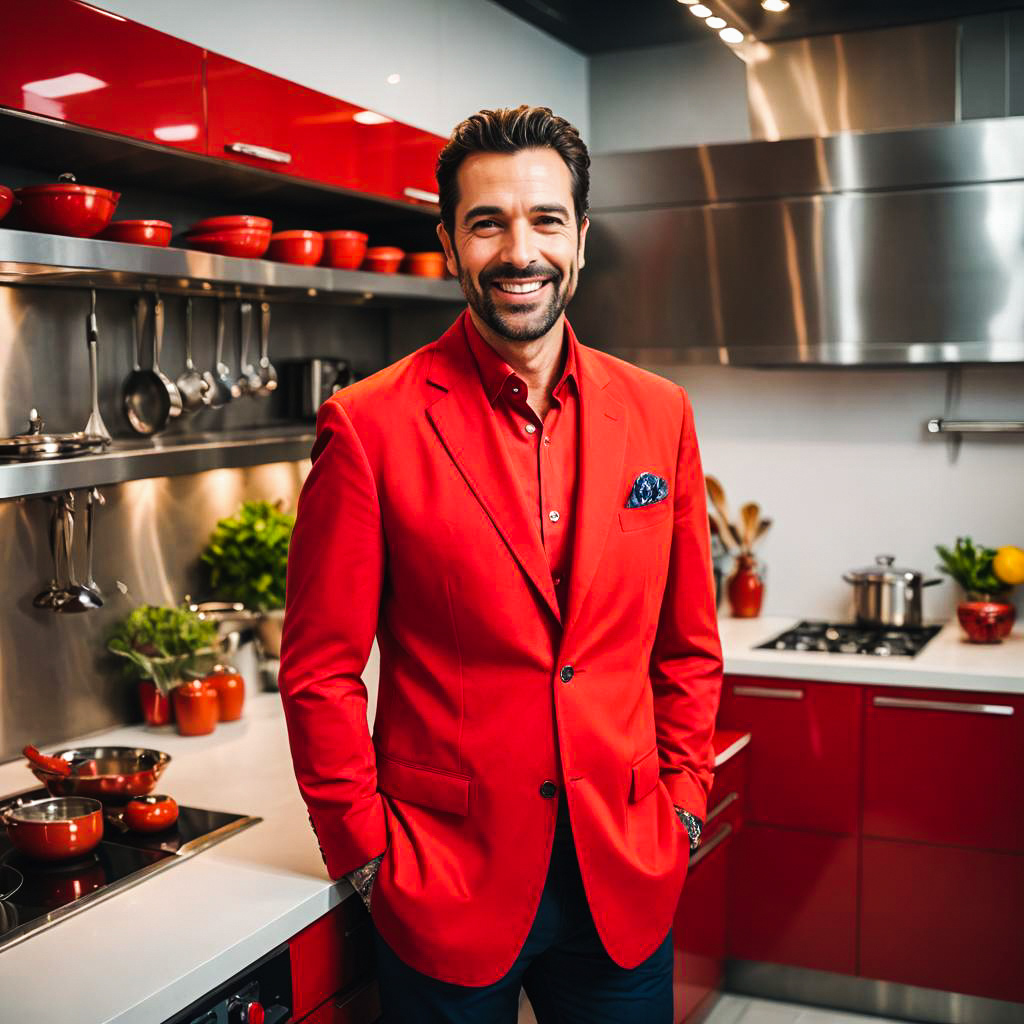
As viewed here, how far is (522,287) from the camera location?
1.64 m

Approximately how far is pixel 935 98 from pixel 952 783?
182 cm

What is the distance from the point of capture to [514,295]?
5.40ft

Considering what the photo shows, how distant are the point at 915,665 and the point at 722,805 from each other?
24.1 inches

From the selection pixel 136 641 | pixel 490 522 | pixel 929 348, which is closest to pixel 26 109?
pixel 490 522

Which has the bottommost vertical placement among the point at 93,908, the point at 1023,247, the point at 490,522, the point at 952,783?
the point at 952,783

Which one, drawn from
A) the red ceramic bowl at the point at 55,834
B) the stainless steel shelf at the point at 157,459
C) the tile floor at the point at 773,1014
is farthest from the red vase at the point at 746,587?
the red ceramic bowl at the point at 55,834

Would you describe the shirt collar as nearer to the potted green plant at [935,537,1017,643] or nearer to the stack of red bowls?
the stack of red bowls

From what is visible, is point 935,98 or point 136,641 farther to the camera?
point 935,98

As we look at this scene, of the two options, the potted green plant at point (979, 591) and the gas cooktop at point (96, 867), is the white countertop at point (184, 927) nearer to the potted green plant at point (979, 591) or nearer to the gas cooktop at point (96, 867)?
the gas cooktop at point (96, 867)

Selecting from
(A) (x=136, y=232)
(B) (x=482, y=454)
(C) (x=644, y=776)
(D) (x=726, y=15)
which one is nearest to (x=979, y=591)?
(D) (x=726, y=15)

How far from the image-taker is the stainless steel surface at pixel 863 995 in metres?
3.02

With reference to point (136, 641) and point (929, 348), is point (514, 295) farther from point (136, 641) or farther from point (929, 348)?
point (929, 348)

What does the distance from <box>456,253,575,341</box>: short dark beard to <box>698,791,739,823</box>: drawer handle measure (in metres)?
1.43

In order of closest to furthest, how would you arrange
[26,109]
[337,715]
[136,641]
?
[337,715] < [26,109] < [136,641]
